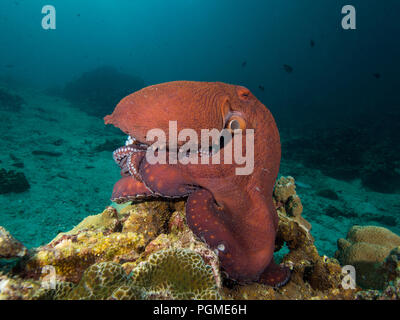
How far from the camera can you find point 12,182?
6641mm

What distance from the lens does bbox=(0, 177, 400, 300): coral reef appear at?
126cm

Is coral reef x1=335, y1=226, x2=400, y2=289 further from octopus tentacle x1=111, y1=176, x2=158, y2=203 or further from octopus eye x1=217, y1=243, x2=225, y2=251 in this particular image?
octopus tentacle x1=111, y1=176, x2=158, y2=203

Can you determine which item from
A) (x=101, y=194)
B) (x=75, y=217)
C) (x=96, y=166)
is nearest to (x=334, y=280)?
(x=75, y=217)

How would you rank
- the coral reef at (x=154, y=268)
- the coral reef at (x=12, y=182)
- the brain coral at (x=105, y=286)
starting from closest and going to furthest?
the brain coral at (x=105, y=286), the coral reef at (x=154, y=268), the coral reef at (x=12, y=182)

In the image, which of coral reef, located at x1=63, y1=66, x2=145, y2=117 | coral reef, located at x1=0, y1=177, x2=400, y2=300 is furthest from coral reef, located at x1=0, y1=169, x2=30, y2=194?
coral reef, located at x1=63, y1=66, x2=145, y2=117

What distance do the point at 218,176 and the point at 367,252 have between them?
11.2 ft

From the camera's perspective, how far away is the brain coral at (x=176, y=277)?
1287mm

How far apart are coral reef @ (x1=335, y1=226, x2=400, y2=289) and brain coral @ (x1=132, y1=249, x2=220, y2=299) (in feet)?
9.44

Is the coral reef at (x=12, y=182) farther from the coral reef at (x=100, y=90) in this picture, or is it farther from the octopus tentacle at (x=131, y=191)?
the coral reef at (x=100, y=90)

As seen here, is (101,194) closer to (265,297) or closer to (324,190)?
(265,297)

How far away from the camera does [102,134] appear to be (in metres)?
15.4

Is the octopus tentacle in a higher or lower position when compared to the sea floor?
higher

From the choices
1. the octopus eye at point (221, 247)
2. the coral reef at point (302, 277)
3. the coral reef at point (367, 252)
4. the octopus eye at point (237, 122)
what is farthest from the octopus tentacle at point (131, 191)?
the coral reef at point (367, 252)

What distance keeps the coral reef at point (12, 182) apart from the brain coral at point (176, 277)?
740cm
